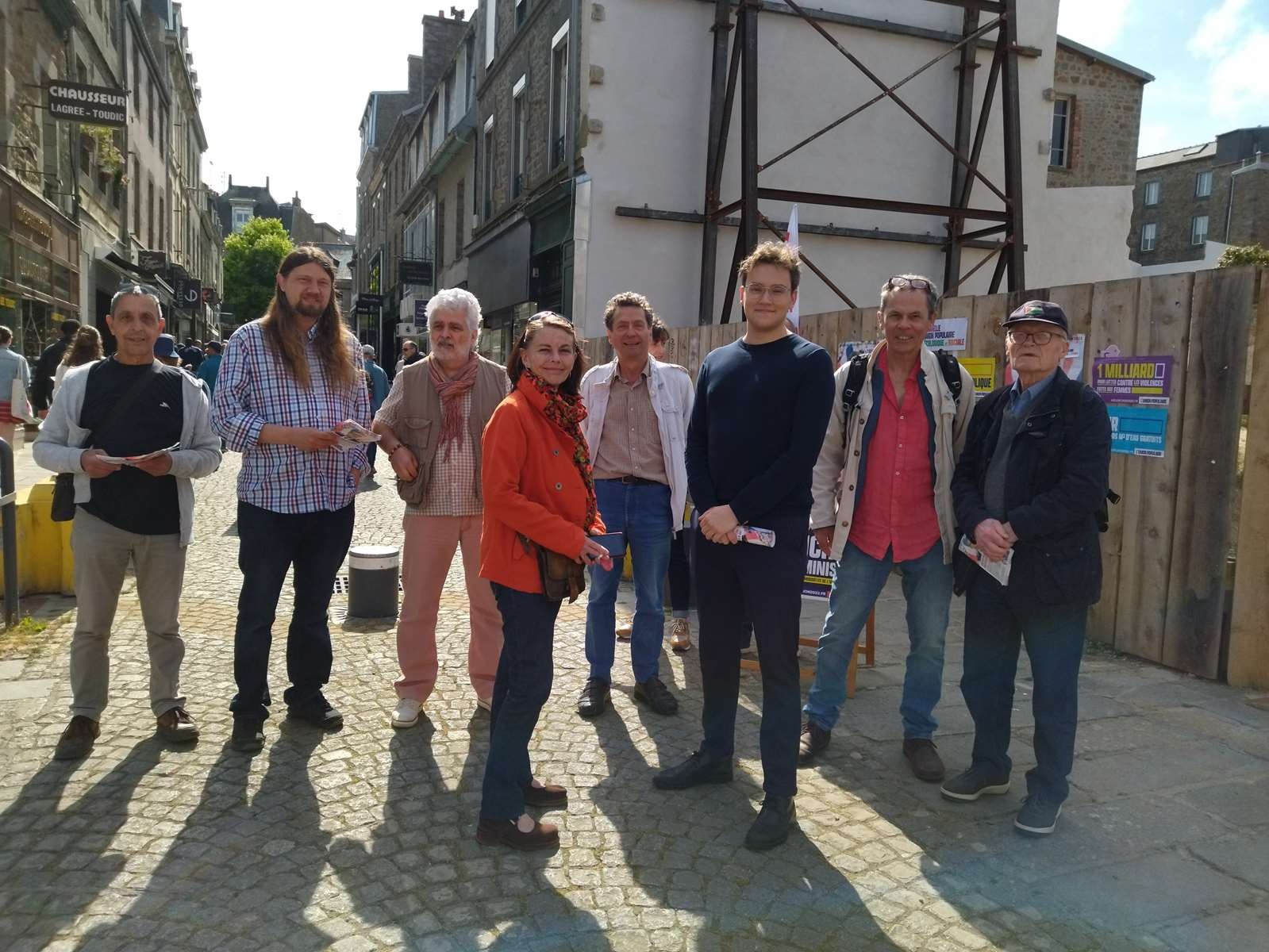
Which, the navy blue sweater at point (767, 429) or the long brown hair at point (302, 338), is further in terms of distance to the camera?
the long brown hair at point (302, 338)

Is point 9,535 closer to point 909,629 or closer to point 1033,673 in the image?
point 909,629

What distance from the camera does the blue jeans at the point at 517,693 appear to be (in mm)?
3115

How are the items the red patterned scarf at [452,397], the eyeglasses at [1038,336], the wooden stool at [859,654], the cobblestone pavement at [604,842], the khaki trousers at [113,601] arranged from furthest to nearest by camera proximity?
the wooden stool at [859,654] < the red patterned scarf at [452,397] < the khaki trousers at [113,601] < the eyeglasses at [1038,336] < the cobblestone pavement at [604,842]

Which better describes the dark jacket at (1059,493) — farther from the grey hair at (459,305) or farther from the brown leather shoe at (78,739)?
the brown leather shoe at (78,739)

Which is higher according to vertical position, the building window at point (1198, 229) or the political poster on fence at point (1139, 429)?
the building window at point (1198, 229)

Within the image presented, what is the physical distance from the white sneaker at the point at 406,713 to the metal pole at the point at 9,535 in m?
2.69

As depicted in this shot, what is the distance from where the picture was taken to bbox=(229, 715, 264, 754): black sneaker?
388 cm

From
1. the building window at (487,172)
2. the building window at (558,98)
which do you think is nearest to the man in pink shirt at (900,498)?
the building window at (558,98)

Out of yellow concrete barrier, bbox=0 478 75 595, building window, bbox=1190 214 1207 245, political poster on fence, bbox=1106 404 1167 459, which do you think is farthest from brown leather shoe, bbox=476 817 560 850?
building window, bbox=1190 214 1207 245

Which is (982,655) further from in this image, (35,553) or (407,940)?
(35,553)

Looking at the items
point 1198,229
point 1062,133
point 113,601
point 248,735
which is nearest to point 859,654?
point 248,735

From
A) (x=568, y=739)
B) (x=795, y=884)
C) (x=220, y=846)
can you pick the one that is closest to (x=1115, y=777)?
(x=795, y=884)

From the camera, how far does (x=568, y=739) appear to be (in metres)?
4.12

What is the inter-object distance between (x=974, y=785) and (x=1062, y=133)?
18.2m
